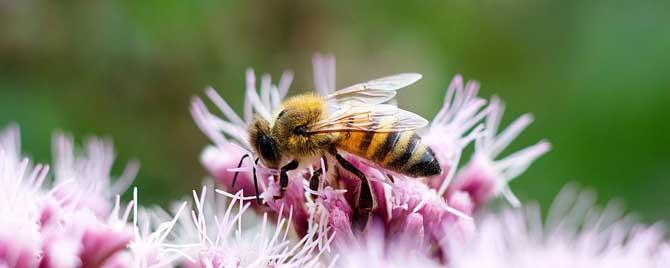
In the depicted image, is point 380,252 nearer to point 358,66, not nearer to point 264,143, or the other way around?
point 264,143

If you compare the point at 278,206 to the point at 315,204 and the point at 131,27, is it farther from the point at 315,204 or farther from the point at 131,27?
the point at 131,27

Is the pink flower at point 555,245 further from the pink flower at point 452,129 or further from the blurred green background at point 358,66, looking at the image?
the blurred green background at point 358,66

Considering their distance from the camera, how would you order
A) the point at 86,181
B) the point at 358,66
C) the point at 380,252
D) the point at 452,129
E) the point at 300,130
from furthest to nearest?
the point at 358,66 → the point at 86,181 → the point at 452,129 → the point at 300,130 → the point at 380,252

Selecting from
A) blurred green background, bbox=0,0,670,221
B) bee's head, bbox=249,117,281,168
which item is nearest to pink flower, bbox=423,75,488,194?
bee's head, bbox=249,117,281,168

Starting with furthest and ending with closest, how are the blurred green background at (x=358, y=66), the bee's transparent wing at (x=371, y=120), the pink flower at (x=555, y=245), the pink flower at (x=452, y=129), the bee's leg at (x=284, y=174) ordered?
the blurred green background at (x=358, y=66) → the pink flower at (x=452, y=129) → the bee's leg at (x=284, y=174) → the bee's transparent wing at (x=371, y=120) → the pink flower at (x=555, y=245)

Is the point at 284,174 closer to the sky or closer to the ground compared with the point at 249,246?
closer to the sky

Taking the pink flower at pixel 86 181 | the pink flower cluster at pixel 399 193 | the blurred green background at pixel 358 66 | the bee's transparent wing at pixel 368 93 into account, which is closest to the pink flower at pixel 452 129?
the pink flower cluster at pixel 399 193

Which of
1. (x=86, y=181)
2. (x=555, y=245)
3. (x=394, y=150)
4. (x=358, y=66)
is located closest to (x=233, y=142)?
(x=86, y=181)

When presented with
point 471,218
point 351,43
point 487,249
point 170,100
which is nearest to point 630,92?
point 351,43
